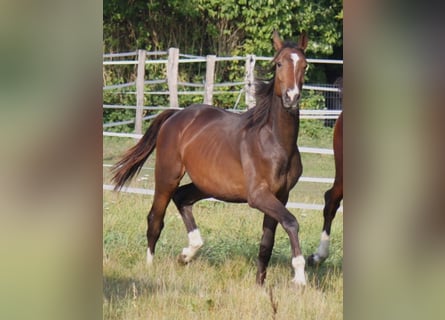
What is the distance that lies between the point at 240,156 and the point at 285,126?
0.33 meters

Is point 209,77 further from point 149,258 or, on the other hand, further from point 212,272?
point 212,272

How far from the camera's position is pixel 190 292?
337 cm

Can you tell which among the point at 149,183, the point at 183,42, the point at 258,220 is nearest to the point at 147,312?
the point at 258,220

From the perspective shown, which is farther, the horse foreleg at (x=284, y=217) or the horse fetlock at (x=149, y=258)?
the horse fetlock at (x=149, y=258)

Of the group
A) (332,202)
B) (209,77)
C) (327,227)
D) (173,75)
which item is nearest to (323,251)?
(327,227)

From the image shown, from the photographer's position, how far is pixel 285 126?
3.62 metres

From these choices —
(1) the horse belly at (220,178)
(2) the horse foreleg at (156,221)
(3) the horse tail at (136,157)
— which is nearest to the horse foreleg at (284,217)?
(1) the horse belly at (220,178)

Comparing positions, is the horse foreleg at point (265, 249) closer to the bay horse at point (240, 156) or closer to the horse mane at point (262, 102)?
the bay horse at point (240, 156)

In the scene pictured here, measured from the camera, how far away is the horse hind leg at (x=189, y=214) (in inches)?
159

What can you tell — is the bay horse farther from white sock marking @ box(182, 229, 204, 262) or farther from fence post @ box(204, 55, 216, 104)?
fence post @ box(204, 55, 216, 104)

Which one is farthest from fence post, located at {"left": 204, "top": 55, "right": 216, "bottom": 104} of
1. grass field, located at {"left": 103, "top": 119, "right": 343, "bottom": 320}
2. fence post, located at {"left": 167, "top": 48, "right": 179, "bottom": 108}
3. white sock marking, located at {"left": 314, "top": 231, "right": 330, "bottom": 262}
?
white sock marking, located at {"left": 314, "top": 231, "right": 330, "bottom": 262}

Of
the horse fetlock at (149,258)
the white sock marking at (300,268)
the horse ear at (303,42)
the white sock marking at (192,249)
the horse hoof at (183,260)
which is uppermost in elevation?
the horse ear at (303,42)
